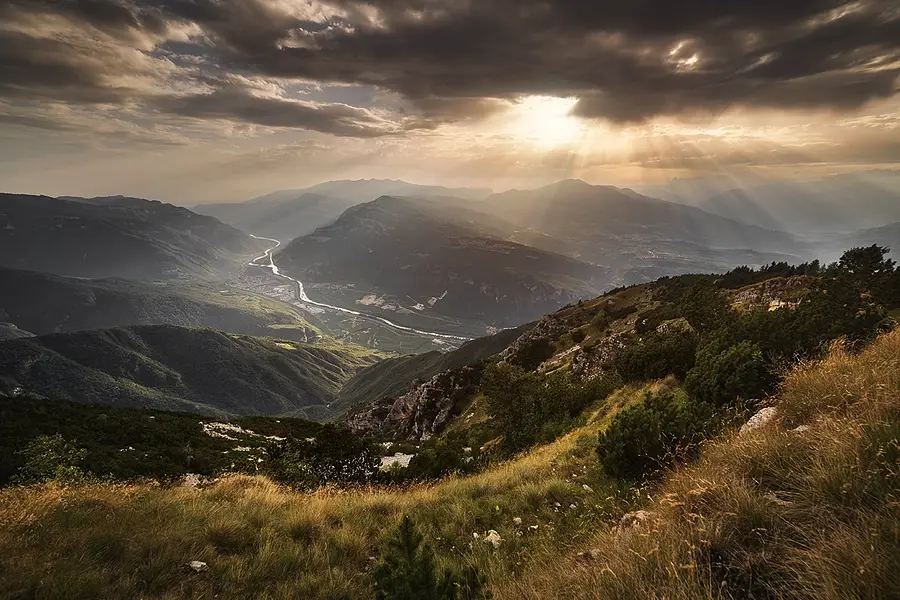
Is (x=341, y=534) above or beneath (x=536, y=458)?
above

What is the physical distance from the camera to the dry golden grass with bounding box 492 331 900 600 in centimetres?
338

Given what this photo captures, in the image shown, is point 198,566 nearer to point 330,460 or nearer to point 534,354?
point 330,460

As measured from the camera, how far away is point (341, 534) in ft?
25.4

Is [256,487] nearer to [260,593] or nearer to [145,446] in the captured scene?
[260,593]

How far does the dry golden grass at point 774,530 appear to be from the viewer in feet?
11.1

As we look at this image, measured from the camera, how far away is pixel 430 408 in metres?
64.1

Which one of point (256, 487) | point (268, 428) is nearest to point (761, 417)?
point (256, 487)

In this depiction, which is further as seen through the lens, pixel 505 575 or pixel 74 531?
pixel 74 531

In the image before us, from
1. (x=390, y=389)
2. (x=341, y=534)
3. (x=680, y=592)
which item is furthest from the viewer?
(x=390, y=389)

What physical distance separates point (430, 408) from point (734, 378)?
55629 millimetres

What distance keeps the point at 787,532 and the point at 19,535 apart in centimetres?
1067

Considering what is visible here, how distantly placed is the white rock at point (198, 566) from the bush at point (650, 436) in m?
8.44

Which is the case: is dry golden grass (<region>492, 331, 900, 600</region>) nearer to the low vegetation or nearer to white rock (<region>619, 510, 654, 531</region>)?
the low vegetation

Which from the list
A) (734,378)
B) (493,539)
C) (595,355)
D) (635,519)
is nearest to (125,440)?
(493,539)
